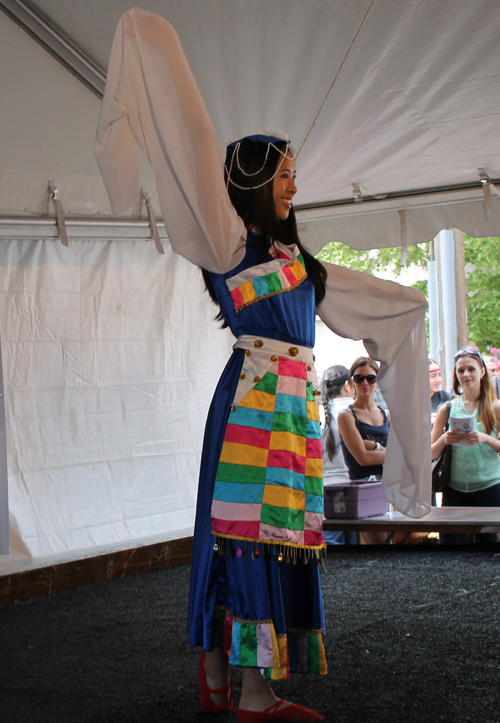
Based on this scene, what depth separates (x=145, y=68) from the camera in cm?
148

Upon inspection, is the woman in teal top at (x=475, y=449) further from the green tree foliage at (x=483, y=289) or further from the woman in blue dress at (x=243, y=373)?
the green tree foliage at (x=483, y=289)

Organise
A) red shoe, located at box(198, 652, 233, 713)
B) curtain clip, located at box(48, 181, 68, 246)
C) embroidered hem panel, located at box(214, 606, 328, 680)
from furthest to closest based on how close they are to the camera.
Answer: curtain clip, located at box(48, 181, 68, 246)
red shoe, located at box(198, 652, 233, 713)
embroidered hem panel, located at box(214, 606, 328, 680)

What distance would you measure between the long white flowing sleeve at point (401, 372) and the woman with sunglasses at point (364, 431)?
142cm

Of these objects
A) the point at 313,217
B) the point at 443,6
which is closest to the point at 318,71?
the point at 443,6

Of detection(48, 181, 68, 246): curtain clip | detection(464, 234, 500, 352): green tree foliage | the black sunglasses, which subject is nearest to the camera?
detection(48, 181, 68, 246): curtain clip

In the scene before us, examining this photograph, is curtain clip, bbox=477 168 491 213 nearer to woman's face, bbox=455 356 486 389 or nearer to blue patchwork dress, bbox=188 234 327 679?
woman's face, bbox=455 356 486 389

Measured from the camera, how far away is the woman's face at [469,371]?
364 centimetres

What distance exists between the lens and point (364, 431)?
143 inches

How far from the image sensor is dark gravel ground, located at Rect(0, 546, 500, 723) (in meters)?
1.65

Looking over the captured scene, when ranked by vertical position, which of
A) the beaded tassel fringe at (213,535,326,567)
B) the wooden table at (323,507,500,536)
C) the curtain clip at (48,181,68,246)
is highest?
the curtain clip at (48,181,68,246)

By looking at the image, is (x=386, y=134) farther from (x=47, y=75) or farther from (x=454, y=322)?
(x=454, y=322)

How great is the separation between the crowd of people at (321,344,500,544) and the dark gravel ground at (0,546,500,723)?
1.63 feet

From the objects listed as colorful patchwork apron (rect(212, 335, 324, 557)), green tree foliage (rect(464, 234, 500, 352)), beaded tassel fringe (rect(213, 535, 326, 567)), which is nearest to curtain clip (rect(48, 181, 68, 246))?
colorful patchwork apron (rect(212, 335, 324, 557))

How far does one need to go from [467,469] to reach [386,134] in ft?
6.16
